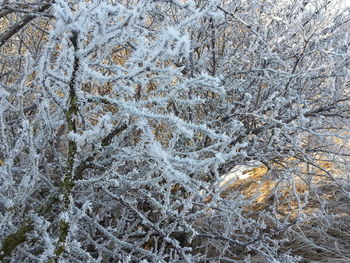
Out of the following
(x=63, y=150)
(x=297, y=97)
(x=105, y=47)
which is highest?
(x=297, y=97)

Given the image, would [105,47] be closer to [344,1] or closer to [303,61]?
[303,61]

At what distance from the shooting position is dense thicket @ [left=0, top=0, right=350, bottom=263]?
→ 1.50 m

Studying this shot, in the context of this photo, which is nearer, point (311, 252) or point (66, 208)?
point (66, 208)

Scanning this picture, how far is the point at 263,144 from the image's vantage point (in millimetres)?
3617

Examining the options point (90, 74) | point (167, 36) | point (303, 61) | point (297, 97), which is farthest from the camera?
point (303, 61)

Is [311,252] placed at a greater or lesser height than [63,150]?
lesser

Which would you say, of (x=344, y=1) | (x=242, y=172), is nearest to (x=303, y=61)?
(x=344, y=1)

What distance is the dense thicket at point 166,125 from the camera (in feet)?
4.91

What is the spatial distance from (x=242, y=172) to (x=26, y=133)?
361 cm

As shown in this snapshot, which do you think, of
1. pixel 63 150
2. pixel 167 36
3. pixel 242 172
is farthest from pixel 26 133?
pixel 242 172

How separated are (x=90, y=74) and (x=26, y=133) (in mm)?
541

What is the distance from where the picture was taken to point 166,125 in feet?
10.1

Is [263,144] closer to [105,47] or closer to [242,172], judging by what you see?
[242,172]

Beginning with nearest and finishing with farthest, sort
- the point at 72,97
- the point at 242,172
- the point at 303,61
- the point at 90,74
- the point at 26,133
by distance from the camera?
the point at 90,74, the point at 72,97, the point at 26,133, the point at 303,61, the point at 242,172
